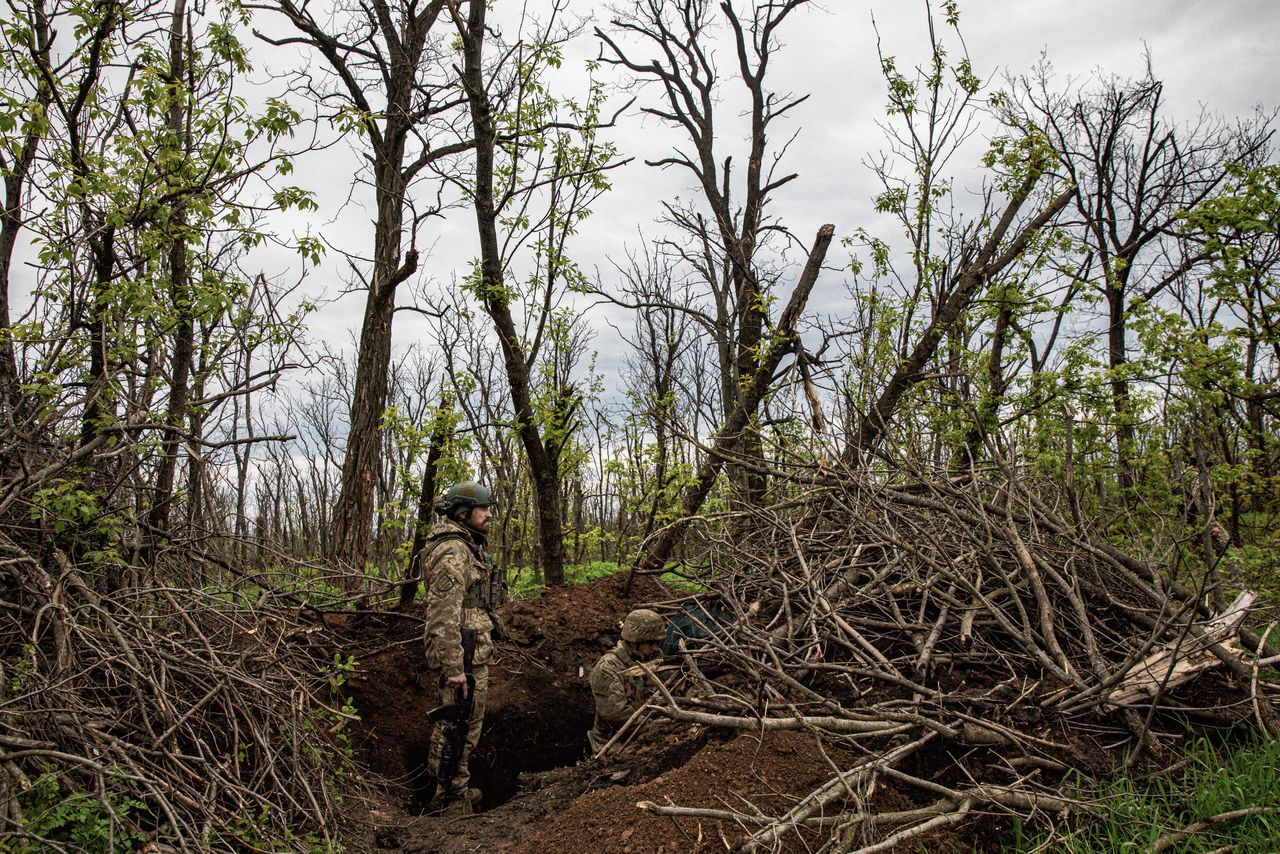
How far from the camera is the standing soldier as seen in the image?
18.9 ft

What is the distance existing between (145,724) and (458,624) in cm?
245

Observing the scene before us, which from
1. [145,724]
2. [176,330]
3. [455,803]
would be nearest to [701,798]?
[145,724]

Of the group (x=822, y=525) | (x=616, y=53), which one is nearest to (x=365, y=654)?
(x=822, y=525)

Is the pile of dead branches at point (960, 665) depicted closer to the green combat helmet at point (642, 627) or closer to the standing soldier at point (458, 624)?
the green combat helmet at point (642, 627)

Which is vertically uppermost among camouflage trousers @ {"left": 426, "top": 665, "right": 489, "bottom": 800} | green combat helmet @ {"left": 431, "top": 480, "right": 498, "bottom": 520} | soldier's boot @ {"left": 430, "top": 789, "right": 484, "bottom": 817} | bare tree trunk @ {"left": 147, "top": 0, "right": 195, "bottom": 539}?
bare tree trunk @ {"left": 147, "top": 0, "right": 195, "bottom": 539}

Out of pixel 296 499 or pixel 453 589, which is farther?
pixel 296 499

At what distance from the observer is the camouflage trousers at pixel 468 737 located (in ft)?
18.9

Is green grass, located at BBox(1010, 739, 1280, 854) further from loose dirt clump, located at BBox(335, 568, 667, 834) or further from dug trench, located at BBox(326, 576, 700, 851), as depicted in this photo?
loose dirt clump, located at BBox(335, 568, 667, 834)

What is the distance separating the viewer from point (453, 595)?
5965 mm

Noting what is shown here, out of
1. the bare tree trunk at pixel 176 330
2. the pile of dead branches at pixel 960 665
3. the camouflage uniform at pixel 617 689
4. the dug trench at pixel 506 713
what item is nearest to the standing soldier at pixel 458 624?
the dug trench at pixel 506 713

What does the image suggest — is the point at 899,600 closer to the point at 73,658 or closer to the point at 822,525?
the point at 822,525

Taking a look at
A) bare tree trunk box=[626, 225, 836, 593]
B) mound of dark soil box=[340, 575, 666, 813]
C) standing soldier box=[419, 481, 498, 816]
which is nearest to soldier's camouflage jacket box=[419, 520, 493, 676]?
standing soldier box=[419, 481, 498, 816]

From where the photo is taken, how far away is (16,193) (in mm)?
4797

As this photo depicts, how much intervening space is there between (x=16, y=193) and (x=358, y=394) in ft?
13.7
